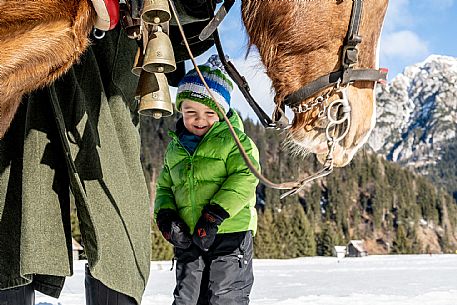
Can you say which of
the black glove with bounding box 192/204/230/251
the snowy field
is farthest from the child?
the snowy field

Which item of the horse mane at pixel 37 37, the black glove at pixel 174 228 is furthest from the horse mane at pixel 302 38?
the black glove at pixel 174 228

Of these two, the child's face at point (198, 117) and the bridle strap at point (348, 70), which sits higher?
the child's face at point (198, 117)

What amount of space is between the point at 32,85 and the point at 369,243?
315 ft

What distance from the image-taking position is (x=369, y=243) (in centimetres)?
9394

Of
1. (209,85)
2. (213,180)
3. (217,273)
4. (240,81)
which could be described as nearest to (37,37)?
(240,81)

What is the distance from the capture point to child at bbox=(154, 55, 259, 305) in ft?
10.1

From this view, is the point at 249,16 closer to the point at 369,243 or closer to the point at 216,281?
the point at 216,281

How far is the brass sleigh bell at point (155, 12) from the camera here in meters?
1.62

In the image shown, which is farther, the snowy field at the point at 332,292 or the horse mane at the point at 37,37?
the snowy field at the point at 332,292

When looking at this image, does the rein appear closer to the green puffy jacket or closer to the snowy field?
the green puffy jacket

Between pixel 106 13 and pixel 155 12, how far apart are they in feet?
0.47

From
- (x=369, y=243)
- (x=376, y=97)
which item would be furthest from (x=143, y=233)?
(x=369, y=243)

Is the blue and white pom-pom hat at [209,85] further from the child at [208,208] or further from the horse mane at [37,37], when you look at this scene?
the horse mane at [37,37]

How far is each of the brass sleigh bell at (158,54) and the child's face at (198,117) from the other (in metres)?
1.42
